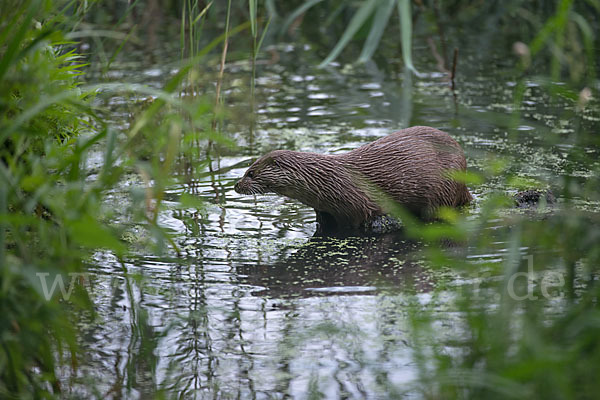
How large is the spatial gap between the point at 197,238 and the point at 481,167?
2345 millimetres

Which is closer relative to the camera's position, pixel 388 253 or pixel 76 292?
pixel 76 292

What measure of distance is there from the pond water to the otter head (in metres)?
0.20

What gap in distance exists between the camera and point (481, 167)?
582 centimetres

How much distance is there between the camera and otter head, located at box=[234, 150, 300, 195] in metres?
4.82

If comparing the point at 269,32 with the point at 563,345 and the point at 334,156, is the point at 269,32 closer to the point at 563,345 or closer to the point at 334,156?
the point at 334,156

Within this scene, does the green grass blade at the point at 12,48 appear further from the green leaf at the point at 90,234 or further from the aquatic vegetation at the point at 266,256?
the green leaf at the point at 90,234

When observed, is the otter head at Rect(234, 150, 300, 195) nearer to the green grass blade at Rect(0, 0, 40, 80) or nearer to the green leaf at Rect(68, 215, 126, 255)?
the green grass blade at Rect(0, 0, 40, 80)

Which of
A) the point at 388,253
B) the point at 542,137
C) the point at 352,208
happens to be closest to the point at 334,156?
the point at 352,208

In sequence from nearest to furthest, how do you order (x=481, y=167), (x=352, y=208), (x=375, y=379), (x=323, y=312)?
(x=375, y=379), (x=323, y=312), (x=352, y=208), (x=481, y=167)

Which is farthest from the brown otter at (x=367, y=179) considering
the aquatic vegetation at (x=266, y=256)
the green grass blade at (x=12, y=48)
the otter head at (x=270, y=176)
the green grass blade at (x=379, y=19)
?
the green grass blade at (x=12, y=48)

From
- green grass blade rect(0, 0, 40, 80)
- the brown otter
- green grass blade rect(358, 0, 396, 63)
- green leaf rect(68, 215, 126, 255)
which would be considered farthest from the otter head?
green leaf rect(68, 215, 126, 255)

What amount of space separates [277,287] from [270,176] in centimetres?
107

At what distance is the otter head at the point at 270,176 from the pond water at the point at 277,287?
0.20 meters

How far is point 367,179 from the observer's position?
16.3 feet
